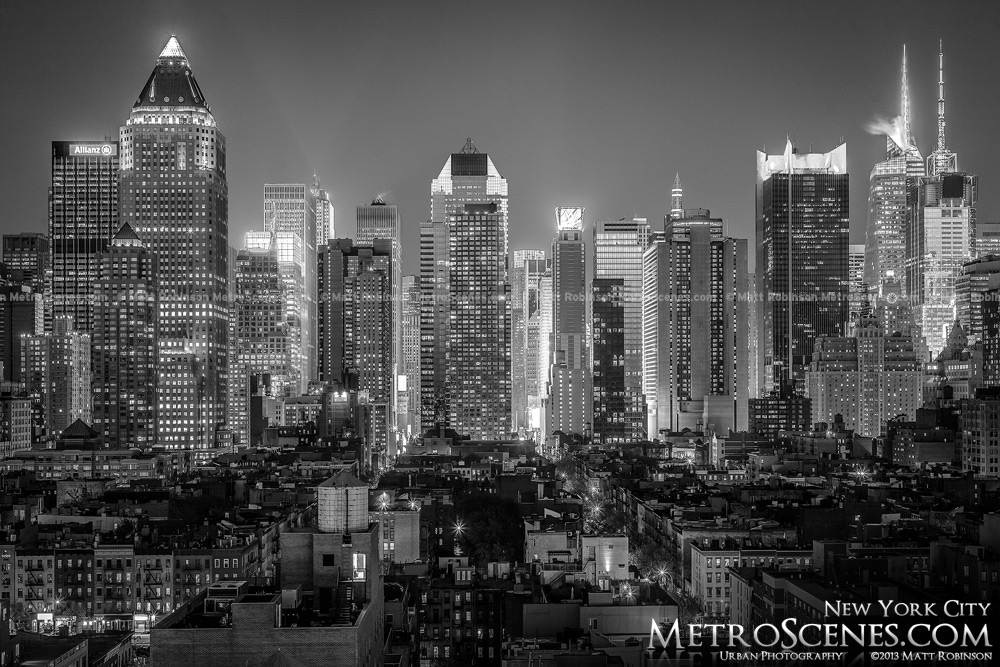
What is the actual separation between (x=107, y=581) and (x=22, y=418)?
84.8 m

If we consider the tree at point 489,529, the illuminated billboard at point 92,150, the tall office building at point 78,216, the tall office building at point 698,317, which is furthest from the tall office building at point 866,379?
the illuminated billboard at point 92,150

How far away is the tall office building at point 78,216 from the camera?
161750 millimetres

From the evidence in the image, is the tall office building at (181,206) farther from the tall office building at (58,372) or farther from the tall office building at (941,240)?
the tall office building at (941,240)

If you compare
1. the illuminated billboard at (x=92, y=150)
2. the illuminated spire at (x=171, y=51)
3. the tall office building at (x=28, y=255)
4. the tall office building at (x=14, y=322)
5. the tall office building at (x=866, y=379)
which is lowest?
the tall office building at (x=866, y=379)

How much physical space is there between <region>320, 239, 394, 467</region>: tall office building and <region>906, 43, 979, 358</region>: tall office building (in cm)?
7526

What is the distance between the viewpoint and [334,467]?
104 m

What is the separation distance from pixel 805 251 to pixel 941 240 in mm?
19567

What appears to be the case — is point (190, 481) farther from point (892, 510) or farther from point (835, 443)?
point (835, 443)

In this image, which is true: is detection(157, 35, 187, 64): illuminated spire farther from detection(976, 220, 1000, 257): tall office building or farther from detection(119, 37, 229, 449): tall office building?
detection(976, 220, 1000, 257): tall office building

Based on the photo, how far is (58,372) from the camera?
154125 millimetres

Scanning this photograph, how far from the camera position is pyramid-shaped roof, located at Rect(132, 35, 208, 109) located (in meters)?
132

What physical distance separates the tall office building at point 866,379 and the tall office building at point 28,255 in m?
101

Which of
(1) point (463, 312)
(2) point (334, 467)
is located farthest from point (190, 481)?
(1) point (463, 312)

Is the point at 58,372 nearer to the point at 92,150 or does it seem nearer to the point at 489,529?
the point at 92,150
